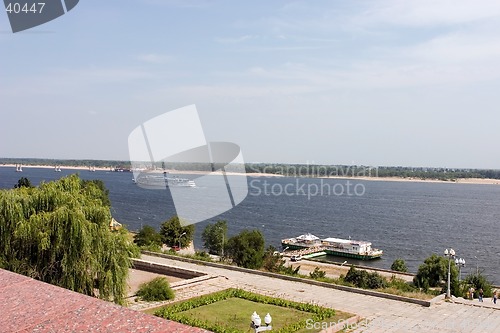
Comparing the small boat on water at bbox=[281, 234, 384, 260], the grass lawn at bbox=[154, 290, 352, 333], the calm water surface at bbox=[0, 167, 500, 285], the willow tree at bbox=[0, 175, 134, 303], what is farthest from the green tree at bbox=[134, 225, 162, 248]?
the willow tree at bbox=[0, 175, 134, 303]

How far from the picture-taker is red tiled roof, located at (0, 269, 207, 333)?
2.63 m

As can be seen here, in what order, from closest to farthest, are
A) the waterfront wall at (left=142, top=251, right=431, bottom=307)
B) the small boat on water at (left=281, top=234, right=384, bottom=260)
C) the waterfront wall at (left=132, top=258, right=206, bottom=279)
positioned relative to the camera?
1. the waterfront wall at (left=142, top=251, right=431, bottom=307)
2. the waterfront wall at (left=132, top=258, right=206, bottom=279)
3. the small boat on water at (left=281, top=234, right=384, bottom=260)

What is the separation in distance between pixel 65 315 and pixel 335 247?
4067cm

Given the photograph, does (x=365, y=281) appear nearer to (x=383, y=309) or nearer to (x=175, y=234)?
(x=383, y=309)

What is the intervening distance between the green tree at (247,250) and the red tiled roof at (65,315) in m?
20.4

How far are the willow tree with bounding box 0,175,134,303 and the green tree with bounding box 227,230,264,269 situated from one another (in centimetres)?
1066

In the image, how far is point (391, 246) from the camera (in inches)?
1725

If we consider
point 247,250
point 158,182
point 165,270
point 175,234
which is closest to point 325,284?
point 165,270

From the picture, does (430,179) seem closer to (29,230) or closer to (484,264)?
(484,264)

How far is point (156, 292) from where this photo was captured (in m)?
15.1

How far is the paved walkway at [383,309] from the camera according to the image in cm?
1322

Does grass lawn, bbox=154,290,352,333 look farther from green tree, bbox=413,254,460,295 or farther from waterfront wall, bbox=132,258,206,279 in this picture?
green tree, bbox=413,254,460,295

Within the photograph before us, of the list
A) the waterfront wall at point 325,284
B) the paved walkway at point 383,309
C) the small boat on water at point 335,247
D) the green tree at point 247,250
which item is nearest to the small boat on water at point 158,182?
the small boat on water at point 335,247

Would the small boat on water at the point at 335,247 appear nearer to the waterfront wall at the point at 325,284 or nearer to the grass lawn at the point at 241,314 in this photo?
the waterfront wall at the point at 325,284
